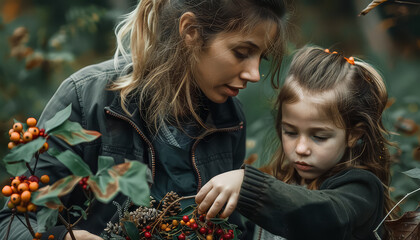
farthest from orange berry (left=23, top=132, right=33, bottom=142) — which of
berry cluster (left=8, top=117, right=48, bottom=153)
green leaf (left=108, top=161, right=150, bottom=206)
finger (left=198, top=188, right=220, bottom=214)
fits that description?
finger (left=198, top=188, right=220, bottom=214)

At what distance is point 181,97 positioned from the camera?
2123 millimetres

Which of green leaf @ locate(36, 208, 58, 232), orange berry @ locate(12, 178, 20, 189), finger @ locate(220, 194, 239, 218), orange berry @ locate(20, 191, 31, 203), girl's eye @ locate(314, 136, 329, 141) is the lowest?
girl's eye @ locate(314, 136, 329, 141)

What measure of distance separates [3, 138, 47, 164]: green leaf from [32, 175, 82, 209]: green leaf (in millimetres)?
78

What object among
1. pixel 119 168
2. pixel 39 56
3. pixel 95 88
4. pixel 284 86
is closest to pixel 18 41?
pixel 39 56

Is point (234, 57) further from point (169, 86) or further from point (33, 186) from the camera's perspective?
point (33, 186)

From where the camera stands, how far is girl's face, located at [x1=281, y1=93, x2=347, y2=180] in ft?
6.33

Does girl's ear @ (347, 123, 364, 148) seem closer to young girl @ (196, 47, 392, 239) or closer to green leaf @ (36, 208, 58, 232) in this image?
→ young girl @ (196, 47, 392, 239)

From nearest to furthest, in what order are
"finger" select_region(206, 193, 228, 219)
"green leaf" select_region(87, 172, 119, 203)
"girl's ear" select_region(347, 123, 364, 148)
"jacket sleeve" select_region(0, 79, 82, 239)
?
"green leaf" select_region(87, 172, 119, 203) < "finger" select_region(206, 193, 228, 219) < "jacket sleeve" select_region(0, 79, 82, 239) < "girl's ear" select_region(347, 123, 364, 148)

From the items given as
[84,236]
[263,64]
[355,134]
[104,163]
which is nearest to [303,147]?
[355,134]

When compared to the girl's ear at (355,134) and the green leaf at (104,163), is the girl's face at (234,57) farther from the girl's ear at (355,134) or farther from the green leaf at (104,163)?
the green leaf at (104,163)

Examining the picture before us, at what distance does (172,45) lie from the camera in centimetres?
203

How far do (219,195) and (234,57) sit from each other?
62cm

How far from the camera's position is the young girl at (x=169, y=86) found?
192 centimetres

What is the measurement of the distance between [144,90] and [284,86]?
535 millimetres
